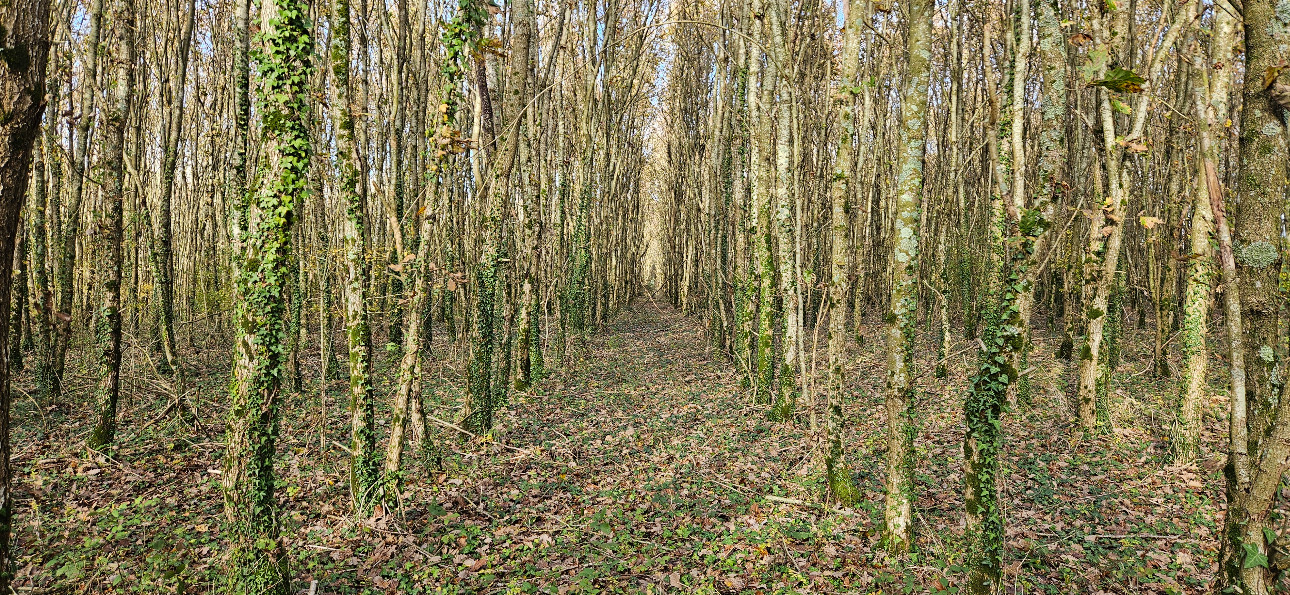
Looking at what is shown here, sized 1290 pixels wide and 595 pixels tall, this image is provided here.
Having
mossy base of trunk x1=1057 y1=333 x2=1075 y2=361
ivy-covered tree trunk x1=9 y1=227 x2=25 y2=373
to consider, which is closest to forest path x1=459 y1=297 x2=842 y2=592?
mossy base of trunk x1=1057 y1=333 x2=1075 y2=361

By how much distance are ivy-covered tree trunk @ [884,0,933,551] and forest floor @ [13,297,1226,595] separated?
103 cm

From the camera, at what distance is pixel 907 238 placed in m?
4.77

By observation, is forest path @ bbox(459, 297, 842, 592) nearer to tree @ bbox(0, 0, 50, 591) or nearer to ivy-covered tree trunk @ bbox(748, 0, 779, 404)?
ivy-covered tree trunk @ bbox(748, 0, 779, 404)

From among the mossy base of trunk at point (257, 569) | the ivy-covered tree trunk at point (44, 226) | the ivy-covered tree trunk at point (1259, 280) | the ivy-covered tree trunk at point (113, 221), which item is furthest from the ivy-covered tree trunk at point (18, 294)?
the ivy-covered tree trunk at point (1259, 280)

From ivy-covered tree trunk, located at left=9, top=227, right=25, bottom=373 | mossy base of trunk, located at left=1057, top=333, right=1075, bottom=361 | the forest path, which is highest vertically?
ivy-covered tree trunk, located at left=9, top=227, right=25, bottom=373

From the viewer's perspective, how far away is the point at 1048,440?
8336mm

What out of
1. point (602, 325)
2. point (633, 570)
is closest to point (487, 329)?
point (633, 570)

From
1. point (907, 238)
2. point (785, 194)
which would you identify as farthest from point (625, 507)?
point (785, 194)

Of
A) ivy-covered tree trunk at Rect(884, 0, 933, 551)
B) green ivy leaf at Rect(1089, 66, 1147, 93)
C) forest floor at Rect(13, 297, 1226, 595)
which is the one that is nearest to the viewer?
green ivy leaf at Rect(1089, 66, 1147, 93)

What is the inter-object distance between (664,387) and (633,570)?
7452 millimetres

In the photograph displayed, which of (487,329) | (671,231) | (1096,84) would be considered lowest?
(487,329)

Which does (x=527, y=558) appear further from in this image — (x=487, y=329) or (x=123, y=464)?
(x=123, y=464)

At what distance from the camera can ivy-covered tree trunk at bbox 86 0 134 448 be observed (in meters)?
7.30

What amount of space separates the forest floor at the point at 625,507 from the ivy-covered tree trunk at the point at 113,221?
0.43 metres
